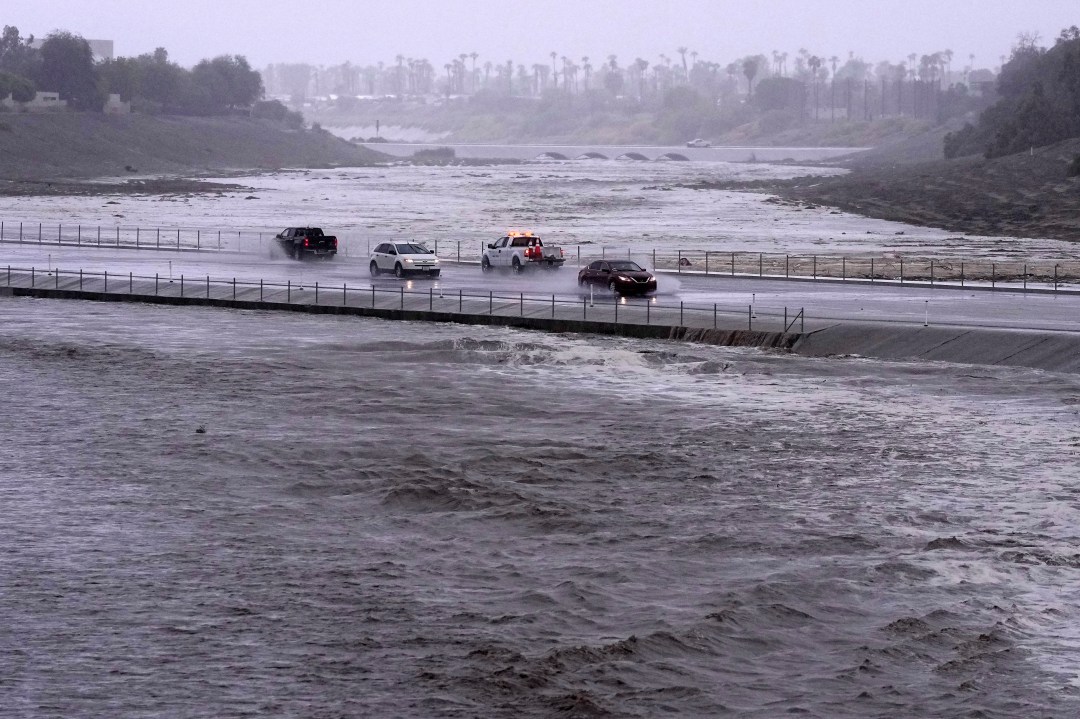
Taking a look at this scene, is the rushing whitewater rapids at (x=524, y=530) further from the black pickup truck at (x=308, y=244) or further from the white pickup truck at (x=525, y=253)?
the black pickup truck at (x=308, y=244)

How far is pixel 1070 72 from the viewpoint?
167 metres

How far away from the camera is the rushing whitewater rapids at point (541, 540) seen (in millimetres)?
19906

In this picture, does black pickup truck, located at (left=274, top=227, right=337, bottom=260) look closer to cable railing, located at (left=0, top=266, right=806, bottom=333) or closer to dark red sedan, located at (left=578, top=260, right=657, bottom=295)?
cable railing, located at (left=0, top=266, right=806, bottom=333)

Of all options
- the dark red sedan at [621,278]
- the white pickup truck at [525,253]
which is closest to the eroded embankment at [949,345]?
the dark red sedan at [621,278]

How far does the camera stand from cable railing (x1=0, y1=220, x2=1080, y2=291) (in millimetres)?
65375

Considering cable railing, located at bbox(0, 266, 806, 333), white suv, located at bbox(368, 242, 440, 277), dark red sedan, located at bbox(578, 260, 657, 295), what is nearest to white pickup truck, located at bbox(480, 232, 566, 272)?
white suv, located at bbox(368, 242, 440, 277)

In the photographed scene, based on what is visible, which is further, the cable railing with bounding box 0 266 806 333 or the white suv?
the white suv

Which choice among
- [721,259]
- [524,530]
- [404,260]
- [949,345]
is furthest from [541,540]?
[721,259]

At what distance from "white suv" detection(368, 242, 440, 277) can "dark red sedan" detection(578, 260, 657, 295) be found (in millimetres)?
8897

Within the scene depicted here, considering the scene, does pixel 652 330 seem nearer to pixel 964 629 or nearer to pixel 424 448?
pixel 424 448

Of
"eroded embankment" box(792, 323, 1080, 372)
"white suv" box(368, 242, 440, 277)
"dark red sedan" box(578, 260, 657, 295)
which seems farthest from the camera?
"white suv" box(368, 242, 440, 277)

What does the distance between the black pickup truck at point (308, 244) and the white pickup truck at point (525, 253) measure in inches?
470

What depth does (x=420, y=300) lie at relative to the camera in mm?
57594

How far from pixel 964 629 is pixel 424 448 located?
1529cm
